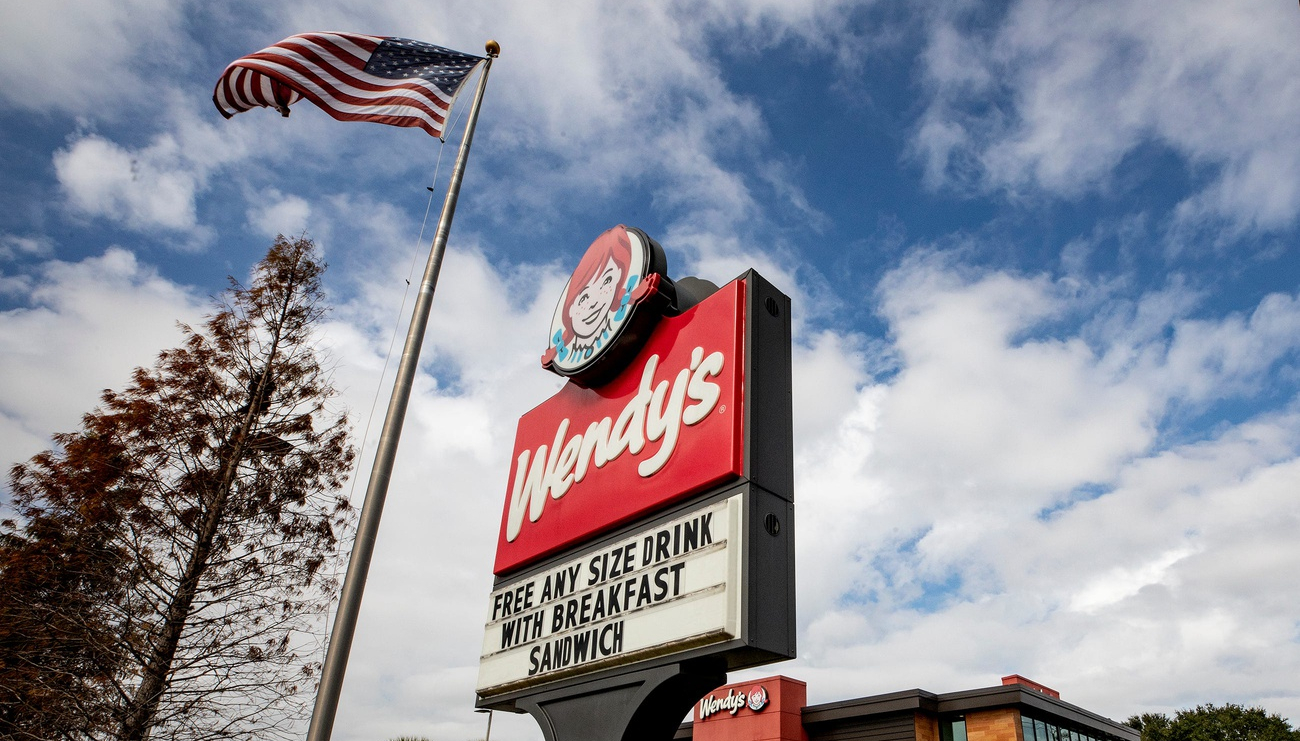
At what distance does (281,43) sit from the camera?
11359mm

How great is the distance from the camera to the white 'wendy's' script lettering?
880cm

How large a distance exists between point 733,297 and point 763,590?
10.3 ft

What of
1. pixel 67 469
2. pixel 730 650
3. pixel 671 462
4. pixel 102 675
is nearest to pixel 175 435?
pixel 67 469

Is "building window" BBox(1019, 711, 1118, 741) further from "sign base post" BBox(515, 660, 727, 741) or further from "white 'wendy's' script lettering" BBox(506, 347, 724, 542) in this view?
"sign base post" BBox(515, 660, 727, 741)

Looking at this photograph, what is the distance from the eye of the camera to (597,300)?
11.0 metres

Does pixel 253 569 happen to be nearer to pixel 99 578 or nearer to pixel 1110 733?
pixel 99 578

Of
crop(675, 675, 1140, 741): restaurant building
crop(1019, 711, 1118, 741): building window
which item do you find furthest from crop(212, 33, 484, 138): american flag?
crop(1019, 711, 1118, 741): building window

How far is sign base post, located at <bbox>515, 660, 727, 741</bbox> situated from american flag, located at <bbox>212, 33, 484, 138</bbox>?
755 cm

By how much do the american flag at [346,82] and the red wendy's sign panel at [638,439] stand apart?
446 centimetres

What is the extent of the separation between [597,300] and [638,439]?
2328mm

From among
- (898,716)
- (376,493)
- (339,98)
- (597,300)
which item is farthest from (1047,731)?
(339,98)

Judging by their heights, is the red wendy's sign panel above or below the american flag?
below

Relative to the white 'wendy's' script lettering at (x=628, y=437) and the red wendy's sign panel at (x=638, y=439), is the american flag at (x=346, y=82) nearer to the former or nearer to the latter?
the red wendy's sign panel at (x=638, y=439)

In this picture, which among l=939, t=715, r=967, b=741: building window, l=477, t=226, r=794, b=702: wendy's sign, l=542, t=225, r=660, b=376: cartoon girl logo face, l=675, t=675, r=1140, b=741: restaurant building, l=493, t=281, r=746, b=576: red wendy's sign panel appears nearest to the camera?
l=477, t=226, r=794, b=702: wendy's sign
